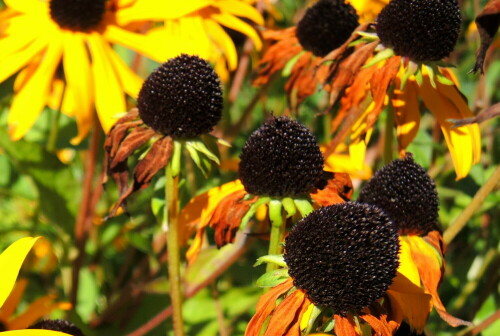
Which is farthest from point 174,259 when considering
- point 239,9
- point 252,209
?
point 239,9

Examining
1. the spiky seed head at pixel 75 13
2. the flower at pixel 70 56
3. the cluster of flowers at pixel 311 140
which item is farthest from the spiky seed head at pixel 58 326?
Result: the spiky seed head at pixel 75 13

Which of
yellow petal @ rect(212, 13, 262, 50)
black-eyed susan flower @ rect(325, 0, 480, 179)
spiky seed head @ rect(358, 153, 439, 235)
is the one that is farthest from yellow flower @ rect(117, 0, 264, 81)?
spiky seed head @ rect(358, 153, 439, 235)

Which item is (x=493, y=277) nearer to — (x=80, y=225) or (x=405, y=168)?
(x=405, y=168)

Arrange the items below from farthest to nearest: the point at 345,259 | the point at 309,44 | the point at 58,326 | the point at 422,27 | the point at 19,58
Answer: the point at 309,44, the point at 19,58, the point at 422,27, the point at 58,326, the point at 345,259

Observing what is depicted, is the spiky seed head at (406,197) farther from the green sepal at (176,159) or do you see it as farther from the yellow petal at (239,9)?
the yellow petal at (239,9)

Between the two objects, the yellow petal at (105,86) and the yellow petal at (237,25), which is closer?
the yellow petal at (105,86)

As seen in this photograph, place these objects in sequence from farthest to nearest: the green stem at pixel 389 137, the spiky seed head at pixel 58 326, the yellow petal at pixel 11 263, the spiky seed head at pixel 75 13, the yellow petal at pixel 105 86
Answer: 1. the spiky seed head at pixel 75 13
2. the yellow petal at pixel 105 86
3. the green stem at pixel 389 137
4. the spiky seed head at pixel 58 326
5. the yellow petal at pixel 11 263

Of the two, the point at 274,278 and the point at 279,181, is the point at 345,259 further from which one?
the point at 279,181
